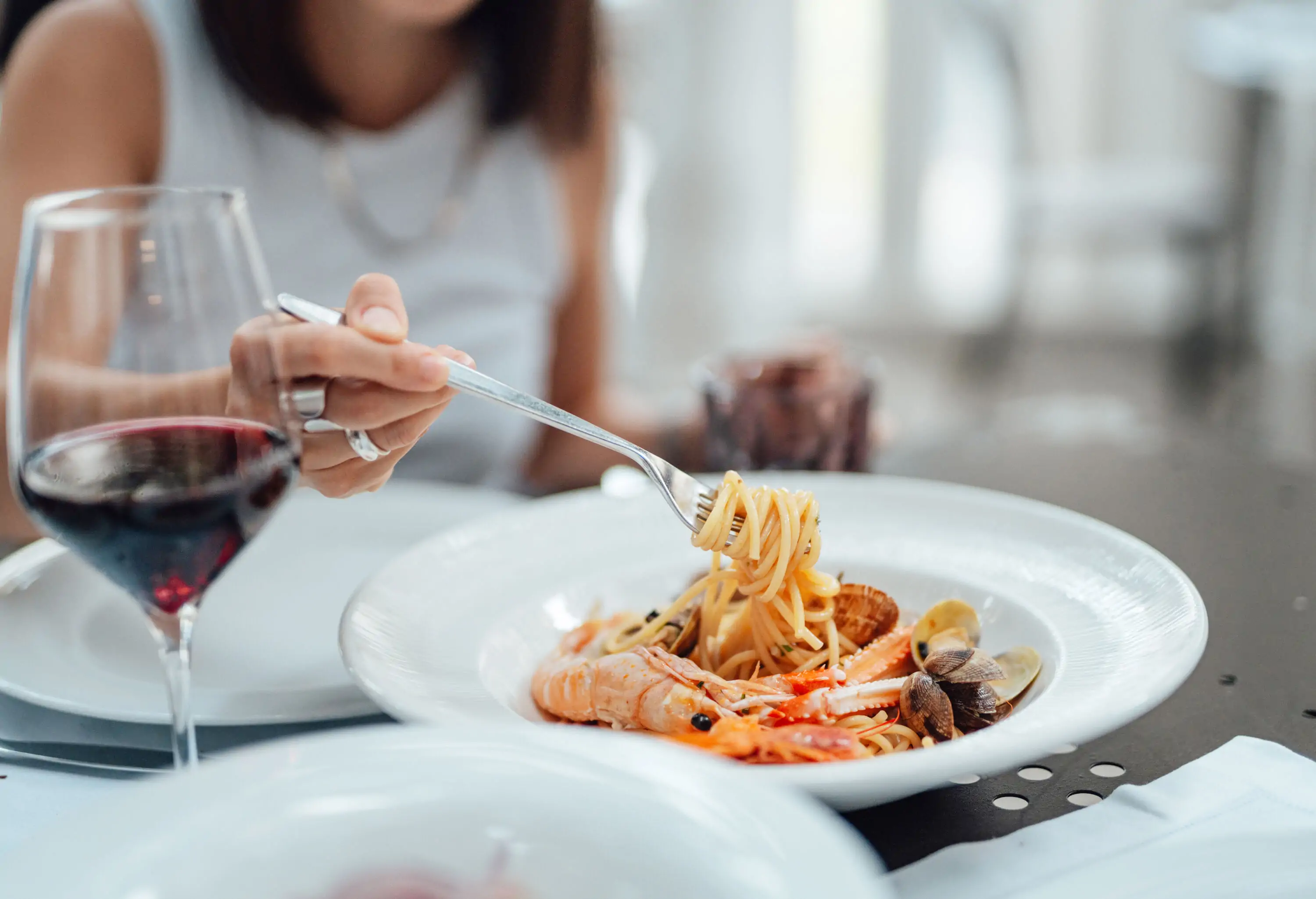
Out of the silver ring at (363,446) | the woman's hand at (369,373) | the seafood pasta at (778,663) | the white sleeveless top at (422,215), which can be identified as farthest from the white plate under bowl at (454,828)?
the white sleeveless top at (422,215)

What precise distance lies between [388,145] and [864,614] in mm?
1446

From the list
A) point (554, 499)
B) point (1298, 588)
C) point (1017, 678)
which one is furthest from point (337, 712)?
point (1298, 588)

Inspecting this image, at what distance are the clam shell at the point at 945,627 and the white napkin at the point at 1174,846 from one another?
0.21m

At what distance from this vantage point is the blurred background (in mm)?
4914

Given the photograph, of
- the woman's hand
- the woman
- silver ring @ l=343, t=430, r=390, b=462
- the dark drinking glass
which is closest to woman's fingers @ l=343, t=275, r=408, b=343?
the woman's hand

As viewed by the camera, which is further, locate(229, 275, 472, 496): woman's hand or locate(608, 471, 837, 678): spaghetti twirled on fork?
locate(608, 471, 837, 678): spaghetti twirled on fork

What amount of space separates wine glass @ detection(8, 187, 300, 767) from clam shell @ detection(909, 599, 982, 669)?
A: 0.54m

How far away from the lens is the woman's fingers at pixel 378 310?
88 cm

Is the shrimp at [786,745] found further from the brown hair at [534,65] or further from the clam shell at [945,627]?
the brown hair at [534,65]

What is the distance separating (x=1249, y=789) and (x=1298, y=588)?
47cm

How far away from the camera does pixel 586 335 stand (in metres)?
2.54

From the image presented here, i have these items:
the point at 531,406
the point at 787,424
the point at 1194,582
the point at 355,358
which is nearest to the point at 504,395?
the point at 531,406

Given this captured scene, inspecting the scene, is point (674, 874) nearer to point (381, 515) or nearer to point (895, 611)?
point (895, 611)

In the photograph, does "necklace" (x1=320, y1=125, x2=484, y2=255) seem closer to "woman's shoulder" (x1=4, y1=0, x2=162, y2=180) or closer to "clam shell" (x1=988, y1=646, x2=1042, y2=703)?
"woman's shoulder" (x1=4, y1=0, x2=162, y2=180)
